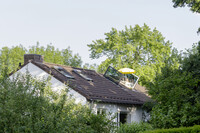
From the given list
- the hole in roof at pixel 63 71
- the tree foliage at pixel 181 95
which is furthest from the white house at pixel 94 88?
the tree foliage at pixel 181 95

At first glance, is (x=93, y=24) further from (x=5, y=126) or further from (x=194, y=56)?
(x=5, y=126)

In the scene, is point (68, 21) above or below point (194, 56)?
above

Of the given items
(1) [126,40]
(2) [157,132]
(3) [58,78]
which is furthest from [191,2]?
(1) [126,40]

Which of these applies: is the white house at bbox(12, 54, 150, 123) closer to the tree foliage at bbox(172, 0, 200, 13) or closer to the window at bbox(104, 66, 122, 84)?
the window at bbox(104, 66, 122, 84)

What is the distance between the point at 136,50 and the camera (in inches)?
1433

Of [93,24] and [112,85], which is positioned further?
[93,24]

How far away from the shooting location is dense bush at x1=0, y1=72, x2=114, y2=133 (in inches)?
261

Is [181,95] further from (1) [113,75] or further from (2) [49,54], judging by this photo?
(2) [49,54]

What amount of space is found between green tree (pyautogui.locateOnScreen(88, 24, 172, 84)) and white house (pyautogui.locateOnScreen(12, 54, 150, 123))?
11.1m

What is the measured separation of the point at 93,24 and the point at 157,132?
19.1m

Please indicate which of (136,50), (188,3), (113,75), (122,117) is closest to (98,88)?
(122,117)

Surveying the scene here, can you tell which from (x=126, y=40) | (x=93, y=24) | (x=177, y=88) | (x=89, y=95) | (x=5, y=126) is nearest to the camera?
(x=5, y=126)

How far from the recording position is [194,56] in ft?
55.6

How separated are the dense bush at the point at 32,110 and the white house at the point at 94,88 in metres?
10.6
